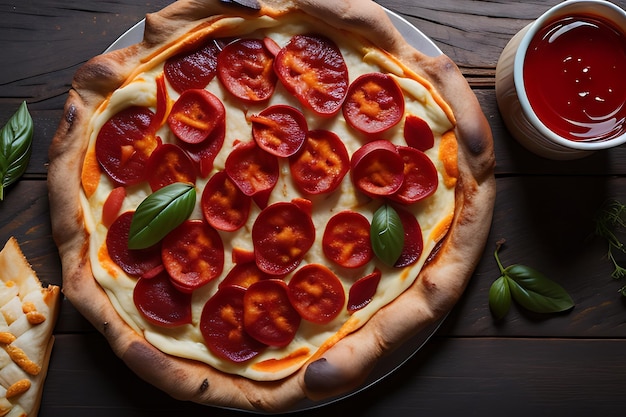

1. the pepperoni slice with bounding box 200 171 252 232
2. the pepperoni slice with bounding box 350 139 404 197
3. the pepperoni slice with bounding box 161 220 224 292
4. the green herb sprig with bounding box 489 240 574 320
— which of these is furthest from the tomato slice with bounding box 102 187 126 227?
the green herb sprig with bounding box 489 240 574 320

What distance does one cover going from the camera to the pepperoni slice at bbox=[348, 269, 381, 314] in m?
2.60

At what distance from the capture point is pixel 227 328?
260 cm

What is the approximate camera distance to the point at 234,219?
8.65ft

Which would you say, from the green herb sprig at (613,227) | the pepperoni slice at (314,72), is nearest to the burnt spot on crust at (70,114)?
the pepperoni slice at (314,72)

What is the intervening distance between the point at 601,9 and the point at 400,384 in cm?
186

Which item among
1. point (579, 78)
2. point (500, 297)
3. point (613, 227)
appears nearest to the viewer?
point (579, 78)

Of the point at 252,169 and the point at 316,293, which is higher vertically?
the point at 252,169

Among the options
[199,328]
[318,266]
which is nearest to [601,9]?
[318,266]

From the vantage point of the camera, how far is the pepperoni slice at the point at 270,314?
257cm

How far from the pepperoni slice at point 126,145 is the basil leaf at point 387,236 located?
3.33 feet

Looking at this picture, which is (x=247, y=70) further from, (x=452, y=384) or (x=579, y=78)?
(x=452, y=384)

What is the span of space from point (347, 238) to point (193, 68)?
1001 millimetres

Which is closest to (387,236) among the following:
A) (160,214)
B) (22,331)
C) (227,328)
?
(227,328)

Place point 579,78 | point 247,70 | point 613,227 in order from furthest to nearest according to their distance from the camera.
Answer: point 613,227 → point 247,70 → point 579,78
